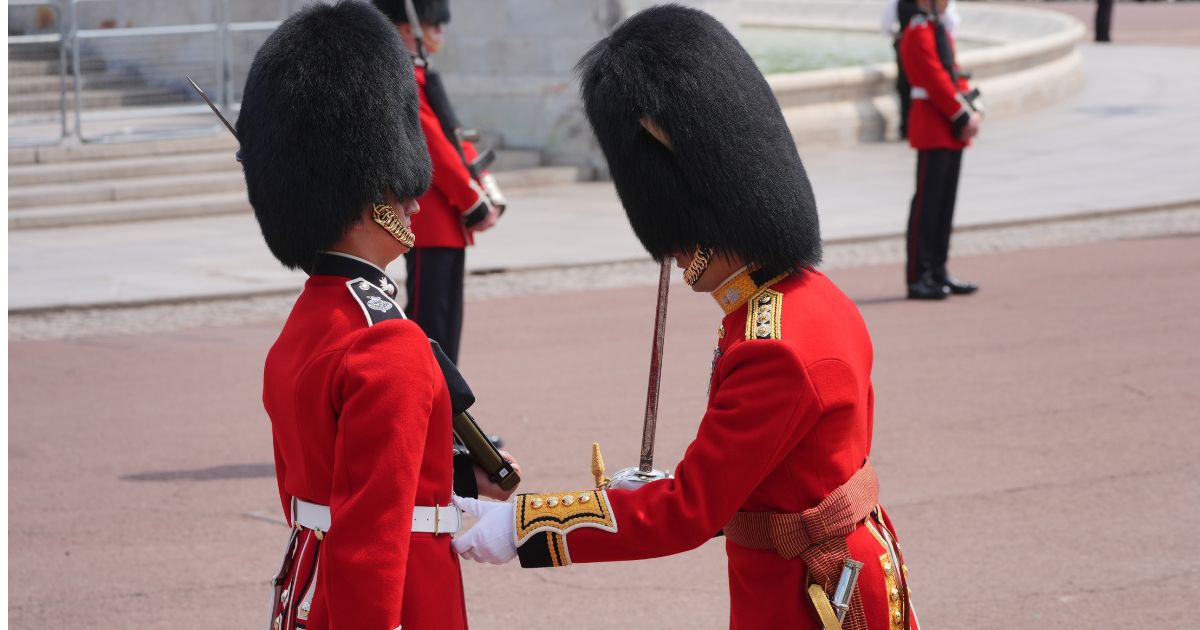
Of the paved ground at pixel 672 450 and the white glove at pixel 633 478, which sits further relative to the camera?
the paved ground at pixel 672 450

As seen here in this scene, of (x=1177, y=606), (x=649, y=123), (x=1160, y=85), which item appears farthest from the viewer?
(x=1160, y=85)

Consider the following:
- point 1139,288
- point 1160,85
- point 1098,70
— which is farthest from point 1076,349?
point 1098,70

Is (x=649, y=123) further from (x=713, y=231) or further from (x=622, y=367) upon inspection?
(x=622, y=367)

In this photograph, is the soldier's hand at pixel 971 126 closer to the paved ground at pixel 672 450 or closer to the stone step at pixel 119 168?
the paved ground at pixel 672 450

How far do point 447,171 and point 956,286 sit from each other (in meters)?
4.17

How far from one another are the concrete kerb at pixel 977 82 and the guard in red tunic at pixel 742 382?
11720 millimetres

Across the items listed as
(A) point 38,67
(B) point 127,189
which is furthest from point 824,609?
(A) point 38,67

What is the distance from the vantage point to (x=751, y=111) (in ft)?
9.21

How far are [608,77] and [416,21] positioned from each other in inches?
135

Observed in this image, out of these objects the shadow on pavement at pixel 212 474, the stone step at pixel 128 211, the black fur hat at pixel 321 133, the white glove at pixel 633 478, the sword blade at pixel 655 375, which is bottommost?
the stone step at pixel 128 211

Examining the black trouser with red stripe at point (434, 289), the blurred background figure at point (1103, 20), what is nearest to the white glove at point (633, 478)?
the black trouser with red stripe at point (434, 289)

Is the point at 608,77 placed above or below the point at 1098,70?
above

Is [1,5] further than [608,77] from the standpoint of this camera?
Yes

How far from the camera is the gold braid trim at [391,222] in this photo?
2.85 m
